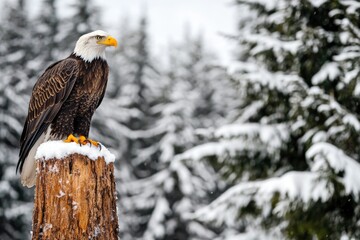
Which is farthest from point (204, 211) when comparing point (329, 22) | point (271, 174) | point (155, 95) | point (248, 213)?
point (155, 95)

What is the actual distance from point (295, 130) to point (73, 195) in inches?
219

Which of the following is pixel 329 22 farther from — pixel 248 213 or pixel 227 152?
pixel 248 213

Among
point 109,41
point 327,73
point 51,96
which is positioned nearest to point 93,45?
point 109,41

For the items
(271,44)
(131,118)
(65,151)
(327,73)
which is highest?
(131,118)

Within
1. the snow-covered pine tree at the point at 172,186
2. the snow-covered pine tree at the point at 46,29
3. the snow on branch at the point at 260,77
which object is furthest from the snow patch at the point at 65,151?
the snow-covered pine tree at the point at 46,29

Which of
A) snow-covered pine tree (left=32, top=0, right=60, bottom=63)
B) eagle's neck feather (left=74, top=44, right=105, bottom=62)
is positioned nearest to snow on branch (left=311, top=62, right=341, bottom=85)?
eagle's neck feather (left=74, top=44, right=105, bottom=62)

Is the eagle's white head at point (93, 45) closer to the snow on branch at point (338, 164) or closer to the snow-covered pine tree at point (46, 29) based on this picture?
the snow on branch at point (338, 164)

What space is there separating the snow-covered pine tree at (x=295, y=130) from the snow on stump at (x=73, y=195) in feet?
12.6

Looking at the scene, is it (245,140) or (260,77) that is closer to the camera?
(260,77)

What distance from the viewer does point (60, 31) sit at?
927 inches

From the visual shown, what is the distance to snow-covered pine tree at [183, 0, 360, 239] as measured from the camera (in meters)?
7.80

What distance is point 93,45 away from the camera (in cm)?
661

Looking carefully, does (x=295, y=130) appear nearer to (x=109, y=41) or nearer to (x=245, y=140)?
(x=245, y=140)

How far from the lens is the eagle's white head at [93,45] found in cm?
659
